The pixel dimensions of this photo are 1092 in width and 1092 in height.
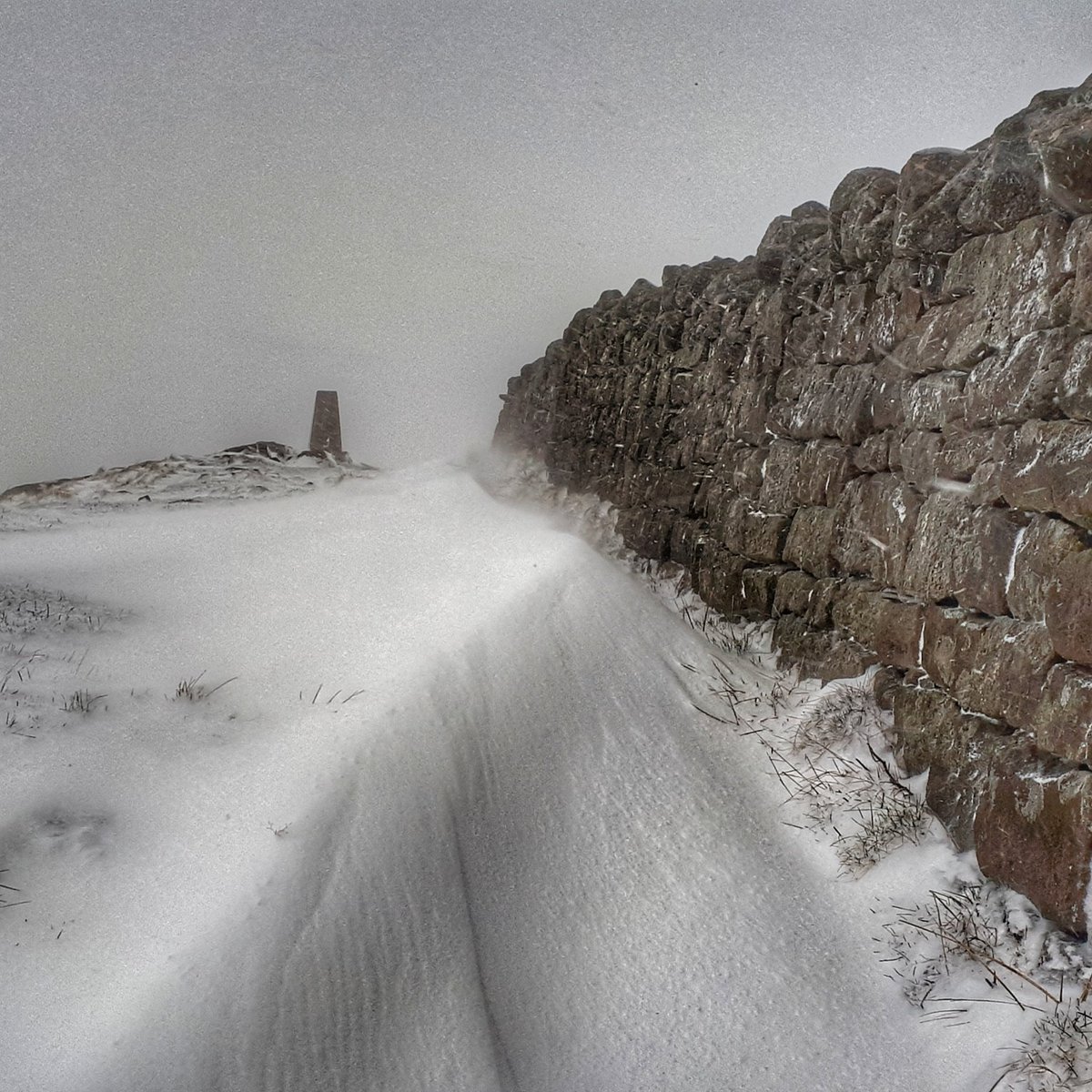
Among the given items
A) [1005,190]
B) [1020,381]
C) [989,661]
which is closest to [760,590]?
[989,661]

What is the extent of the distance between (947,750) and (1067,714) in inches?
28.0

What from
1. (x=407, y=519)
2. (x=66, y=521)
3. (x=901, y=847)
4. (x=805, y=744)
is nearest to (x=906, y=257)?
(x=805, y=744)

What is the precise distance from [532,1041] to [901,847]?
5.06 ft

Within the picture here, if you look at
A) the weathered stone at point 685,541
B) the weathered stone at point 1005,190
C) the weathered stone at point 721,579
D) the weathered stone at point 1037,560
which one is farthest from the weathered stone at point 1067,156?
the weathered stone at point 685,541

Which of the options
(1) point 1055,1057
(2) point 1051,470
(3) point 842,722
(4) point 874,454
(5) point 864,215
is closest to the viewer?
(1) point 1055,1057

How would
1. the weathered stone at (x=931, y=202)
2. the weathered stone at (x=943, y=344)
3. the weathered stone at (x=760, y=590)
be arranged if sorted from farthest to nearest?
1. the weathered stone at (x=760, y=590)
2. the weathered stone at (x=931, y=202)
3. the weathered stone at (x=943, y=344)

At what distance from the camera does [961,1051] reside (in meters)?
2.94

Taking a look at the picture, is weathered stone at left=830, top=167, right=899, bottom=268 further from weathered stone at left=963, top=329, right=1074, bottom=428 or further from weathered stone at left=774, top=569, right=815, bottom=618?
weathered stone at left=774, top=569, right=815, bottom=618

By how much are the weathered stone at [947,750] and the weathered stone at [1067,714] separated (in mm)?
262

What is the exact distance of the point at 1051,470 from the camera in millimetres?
3281

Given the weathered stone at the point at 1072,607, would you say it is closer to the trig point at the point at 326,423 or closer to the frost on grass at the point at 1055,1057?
the frost on grass at the point at 1055,1057

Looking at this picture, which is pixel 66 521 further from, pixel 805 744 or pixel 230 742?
pixel 805 744

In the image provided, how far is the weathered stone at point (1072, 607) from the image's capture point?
119 inches

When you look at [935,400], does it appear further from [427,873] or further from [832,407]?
[427,873]
